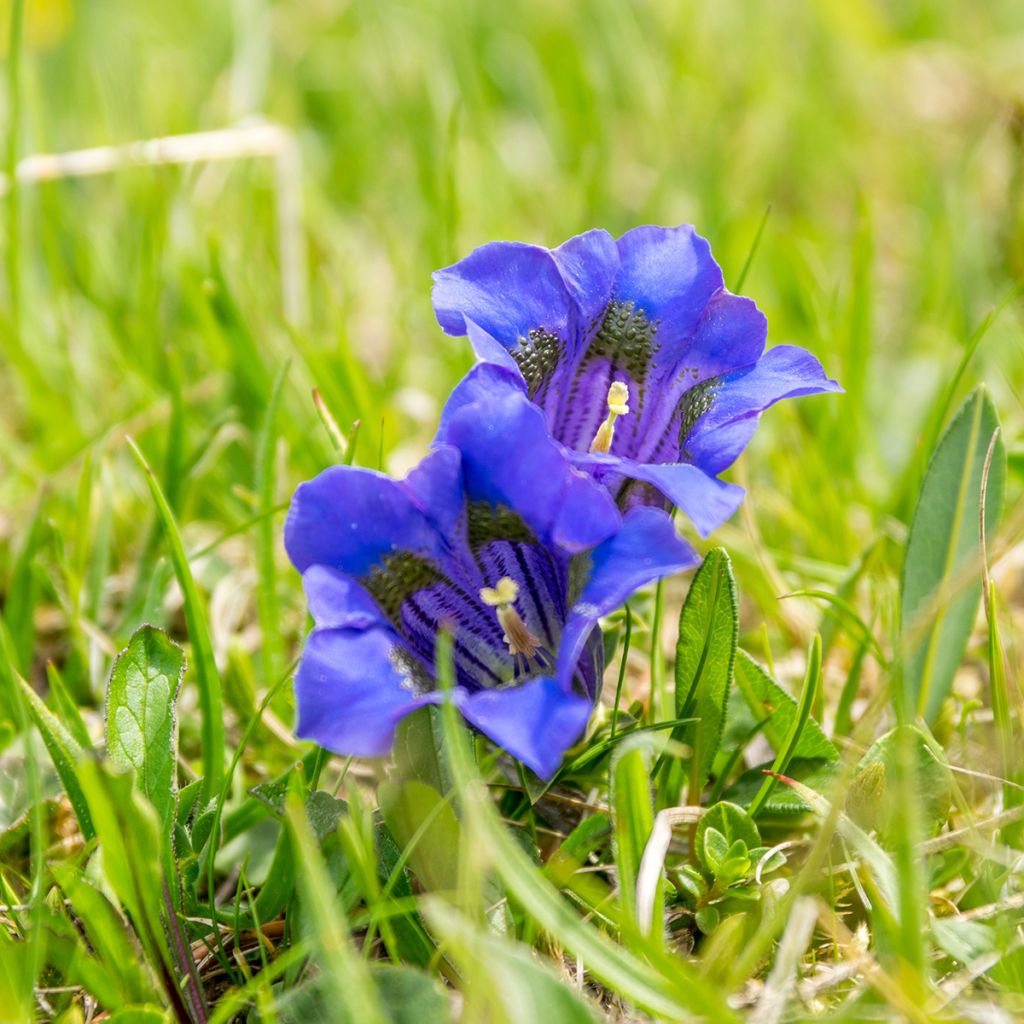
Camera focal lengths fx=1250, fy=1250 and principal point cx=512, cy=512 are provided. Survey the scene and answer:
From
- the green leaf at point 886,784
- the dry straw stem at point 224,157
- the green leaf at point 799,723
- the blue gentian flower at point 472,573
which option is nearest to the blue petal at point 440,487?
the blue gentian flower at point 472,573

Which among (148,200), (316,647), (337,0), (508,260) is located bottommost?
(316,647)

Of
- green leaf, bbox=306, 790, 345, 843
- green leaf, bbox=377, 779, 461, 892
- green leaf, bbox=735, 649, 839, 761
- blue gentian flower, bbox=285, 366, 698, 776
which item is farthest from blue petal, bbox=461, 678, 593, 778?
green leaf, bbox=735, 649, 839, 761

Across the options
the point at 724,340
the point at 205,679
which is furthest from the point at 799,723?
the point at 205,679

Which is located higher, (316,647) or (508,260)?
(508,260)

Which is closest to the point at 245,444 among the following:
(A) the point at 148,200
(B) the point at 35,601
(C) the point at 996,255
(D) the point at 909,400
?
(B) the point at 35,601

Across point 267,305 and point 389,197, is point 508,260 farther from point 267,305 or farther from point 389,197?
point 389,197

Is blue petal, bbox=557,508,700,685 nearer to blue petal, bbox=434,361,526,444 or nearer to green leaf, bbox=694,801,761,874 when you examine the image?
blue petal, bbox=434,361,526,444
